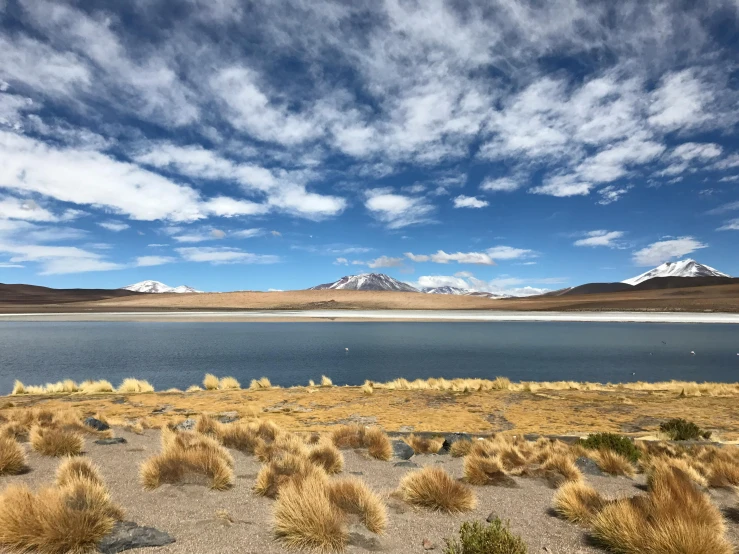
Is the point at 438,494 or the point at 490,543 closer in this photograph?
the point at 490,543

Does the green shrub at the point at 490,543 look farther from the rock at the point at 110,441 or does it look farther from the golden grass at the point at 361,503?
the rock at the point at 110,441

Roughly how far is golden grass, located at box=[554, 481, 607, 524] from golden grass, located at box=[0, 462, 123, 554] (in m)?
5.95

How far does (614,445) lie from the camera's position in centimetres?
1132

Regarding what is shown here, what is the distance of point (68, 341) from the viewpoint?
173ft

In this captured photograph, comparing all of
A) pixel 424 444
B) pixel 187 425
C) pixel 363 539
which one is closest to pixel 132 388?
pixel 187 425

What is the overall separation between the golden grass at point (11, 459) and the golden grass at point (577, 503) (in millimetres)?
8868

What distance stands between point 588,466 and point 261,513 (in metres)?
7.39

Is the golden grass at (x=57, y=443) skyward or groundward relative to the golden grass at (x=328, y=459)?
skyward

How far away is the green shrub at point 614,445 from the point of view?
36.0 ft

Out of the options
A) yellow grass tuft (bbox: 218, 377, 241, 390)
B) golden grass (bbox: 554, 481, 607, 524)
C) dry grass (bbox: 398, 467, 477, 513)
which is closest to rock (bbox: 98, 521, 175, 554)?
dry grass (bbox: 398, 467, 477, 513)

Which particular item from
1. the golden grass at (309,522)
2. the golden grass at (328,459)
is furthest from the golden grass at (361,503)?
the golden grass at (328,459)

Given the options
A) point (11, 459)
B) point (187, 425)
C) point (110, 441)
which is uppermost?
point (11, 459)

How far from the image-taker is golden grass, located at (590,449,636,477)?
32.0ft

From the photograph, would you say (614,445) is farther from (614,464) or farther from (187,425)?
(187,425)
